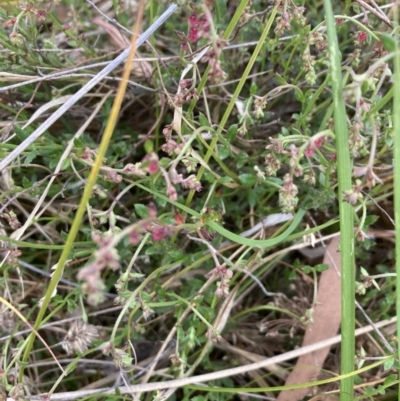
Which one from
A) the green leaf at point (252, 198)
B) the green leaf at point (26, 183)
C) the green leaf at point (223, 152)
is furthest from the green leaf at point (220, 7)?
the green leaf at point (26, 183)

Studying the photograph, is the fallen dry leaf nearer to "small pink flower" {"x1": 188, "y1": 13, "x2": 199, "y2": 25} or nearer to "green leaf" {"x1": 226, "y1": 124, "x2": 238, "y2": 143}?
"green leaf" {"x1": 226, "y1": 124, "x2": 238, "y2": 143}

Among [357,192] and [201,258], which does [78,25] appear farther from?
[357,192]

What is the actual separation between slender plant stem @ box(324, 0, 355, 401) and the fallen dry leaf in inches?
13.1

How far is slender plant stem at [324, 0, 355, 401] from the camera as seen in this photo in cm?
88

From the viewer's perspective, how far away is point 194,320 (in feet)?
4.09

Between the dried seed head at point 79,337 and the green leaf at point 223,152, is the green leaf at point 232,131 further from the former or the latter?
the dried seed head at point 79,337

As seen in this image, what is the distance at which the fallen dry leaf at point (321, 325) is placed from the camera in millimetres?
1427

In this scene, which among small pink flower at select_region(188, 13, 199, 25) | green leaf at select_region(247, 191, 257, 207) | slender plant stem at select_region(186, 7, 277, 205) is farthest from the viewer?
green leaf at select_region(247, 191, 257, 207)

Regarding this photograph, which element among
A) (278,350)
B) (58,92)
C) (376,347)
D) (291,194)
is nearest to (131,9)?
(58,92)

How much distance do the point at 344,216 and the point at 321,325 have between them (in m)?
0.58

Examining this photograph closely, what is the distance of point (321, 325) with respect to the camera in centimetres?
146

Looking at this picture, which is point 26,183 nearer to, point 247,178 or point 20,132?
point 20,132

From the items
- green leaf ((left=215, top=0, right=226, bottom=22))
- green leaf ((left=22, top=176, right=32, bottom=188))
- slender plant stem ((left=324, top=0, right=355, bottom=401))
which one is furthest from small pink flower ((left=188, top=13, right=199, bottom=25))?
green leaf ((left=22, top=176, right=32, bottom=188))

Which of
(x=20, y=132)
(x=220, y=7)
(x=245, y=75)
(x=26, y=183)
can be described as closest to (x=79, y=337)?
(x=26, y=183)
